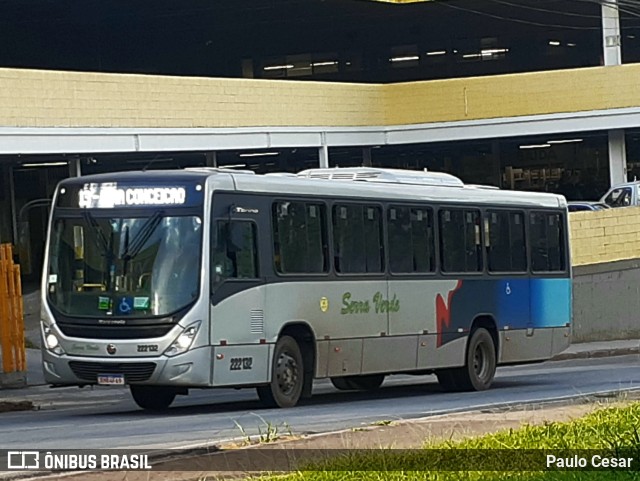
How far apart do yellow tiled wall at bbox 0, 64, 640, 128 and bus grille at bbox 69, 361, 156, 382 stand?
43.9 ft

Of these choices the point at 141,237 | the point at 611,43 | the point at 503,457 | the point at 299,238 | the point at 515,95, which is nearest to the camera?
the point at 503,457

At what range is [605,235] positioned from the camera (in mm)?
38344

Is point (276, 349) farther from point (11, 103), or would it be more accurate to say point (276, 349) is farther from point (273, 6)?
point (273, 6)

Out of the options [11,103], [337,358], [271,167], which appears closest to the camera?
[337,358]

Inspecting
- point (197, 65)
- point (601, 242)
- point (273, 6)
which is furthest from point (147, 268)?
point (197, 65)

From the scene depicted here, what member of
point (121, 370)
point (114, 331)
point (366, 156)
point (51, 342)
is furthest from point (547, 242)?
point (366, 156)

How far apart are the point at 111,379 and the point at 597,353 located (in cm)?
1856

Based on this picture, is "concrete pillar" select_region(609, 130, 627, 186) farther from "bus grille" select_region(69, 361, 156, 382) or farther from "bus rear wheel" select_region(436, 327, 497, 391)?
"bus grille" select_region(69, 361, 156, 382)

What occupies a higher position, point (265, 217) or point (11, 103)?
point (11, 103)

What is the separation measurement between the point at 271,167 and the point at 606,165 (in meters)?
11.9

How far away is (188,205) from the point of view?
1873cm

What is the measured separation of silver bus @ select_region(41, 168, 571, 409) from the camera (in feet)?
60.7

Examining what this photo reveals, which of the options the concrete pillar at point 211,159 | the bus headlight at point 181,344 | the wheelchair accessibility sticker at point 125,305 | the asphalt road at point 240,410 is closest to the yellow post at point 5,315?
the asphalt road at point 240,410

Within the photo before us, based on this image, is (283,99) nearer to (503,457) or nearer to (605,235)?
(605,235)
